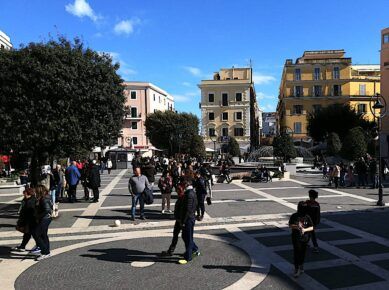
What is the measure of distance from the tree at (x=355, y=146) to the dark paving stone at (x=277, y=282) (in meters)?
27.7

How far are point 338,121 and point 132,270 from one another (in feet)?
159

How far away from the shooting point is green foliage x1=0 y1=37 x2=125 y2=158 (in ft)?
38.1

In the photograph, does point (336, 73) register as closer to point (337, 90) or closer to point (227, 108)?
point (337, 90)

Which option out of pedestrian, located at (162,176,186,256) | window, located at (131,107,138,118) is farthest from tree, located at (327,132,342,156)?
window, located at (131,107,138,118)

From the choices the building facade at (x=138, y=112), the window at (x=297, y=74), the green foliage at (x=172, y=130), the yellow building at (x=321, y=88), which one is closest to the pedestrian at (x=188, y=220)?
the green foliage at (x=172, y=130)

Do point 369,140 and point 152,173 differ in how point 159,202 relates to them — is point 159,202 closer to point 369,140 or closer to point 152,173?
point 152,173

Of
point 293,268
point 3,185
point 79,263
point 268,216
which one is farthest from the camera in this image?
point 3,185

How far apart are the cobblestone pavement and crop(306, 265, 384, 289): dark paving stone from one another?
0.02 m

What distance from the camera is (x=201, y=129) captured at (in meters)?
68.1

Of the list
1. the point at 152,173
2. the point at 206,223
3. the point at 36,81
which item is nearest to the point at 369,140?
the point at 152,173

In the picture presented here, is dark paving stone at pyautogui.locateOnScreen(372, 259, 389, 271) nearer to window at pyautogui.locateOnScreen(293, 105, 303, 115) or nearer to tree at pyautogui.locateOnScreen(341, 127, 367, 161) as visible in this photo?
tree at pyautogui.locateOnScreen(341, 127, 367, 161)

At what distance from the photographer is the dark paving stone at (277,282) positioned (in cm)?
655

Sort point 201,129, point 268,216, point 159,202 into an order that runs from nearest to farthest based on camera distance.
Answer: point 268,216, point 159,202, point 201,129

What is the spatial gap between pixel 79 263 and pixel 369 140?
36192 millimetres
